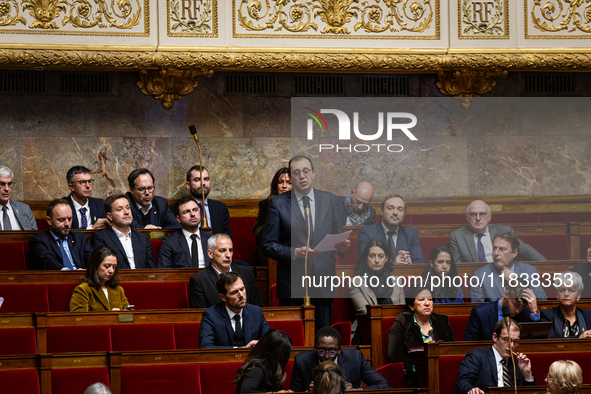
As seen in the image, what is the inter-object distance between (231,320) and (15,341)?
781 mm

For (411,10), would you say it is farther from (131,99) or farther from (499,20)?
(131,99)

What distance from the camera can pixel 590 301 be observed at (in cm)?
353

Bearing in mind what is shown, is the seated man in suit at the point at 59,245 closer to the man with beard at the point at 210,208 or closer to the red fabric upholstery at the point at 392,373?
the man with beard at the point at 210,208

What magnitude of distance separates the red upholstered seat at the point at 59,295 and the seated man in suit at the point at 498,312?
1.60 meters

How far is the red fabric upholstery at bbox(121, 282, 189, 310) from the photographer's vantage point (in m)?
3.51

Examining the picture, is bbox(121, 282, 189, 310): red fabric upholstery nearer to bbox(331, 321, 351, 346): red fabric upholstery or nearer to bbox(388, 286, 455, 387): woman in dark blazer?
bbox(331, 321, 351, 346): red fabric upholstery

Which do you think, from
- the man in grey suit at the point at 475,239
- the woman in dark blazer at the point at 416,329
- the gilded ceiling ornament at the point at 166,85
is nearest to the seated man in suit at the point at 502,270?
the man in grey suit at the point at 475,239

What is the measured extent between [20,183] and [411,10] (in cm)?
255

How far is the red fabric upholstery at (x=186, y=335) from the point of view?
317 cm

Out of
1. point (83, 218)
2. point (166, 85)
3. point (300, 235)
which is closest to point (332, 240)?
point (300, 235)

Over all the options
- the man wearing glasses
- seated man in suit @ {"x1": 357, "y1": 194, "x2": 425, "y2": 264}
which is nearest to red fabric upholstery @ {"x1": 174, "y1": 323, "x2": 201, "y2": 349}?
the man wearing glasses

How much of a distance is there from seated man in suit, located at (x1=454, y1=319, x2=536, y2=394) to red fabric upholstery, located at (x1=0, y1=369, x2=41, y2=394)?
138 cm

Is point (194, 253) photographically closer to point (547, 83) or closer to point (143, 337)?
point (143, 337)

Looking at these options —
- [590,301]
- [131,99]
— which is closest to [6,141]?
[131,99]
